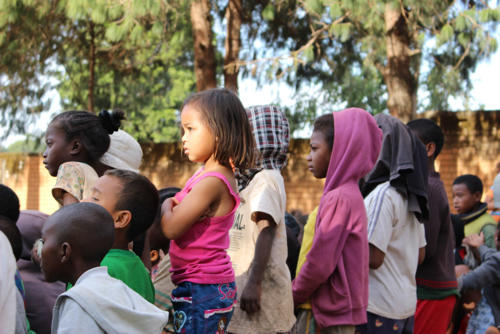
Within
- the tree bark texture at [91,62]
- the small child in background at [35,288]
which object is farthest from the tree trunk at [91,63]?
the small child in background at [35,288]

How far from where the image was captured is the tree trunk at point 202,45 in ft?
34.3

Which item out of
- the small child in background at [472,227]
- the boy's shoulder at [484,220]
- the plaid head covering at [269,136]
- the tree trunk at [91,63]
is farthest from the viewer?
the tree trunk at [91,63]

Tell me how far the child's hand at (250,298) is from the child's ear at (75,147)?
104 centimetres

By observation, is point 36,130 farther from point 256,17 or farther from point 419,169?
point 419,169

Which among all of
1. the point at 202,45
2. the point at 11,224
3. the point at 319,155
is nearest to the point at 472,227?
the point at 319,155

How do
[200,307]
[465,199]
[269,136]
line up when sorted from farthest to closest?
[465,199] < [269,136] < [200,307]

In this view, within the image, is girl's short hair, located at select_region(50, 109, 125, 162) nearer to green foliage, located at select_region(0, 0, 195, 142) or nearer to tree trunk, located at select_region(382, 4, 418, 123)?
green foliage, located at select_region(0, 0, 195, 142)

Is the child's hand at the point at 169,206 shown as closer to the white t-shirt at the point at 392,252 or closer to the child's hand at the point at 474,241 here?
the white t-shirt at the point at 392,252

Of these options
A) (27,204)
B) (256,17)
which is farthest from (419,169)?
(27,204)

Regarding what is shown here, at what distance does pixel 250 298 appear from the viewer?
2.76 m

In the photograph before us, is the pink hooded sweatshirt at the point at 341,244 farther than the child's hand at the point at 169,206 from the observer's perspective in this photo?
Yes

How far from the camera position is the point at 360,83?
16.1 meters

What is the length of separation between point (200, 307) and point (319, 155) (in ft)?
3.61

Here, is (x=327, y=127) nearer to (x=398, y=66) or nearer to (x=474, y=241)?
(x=474, y=241)
